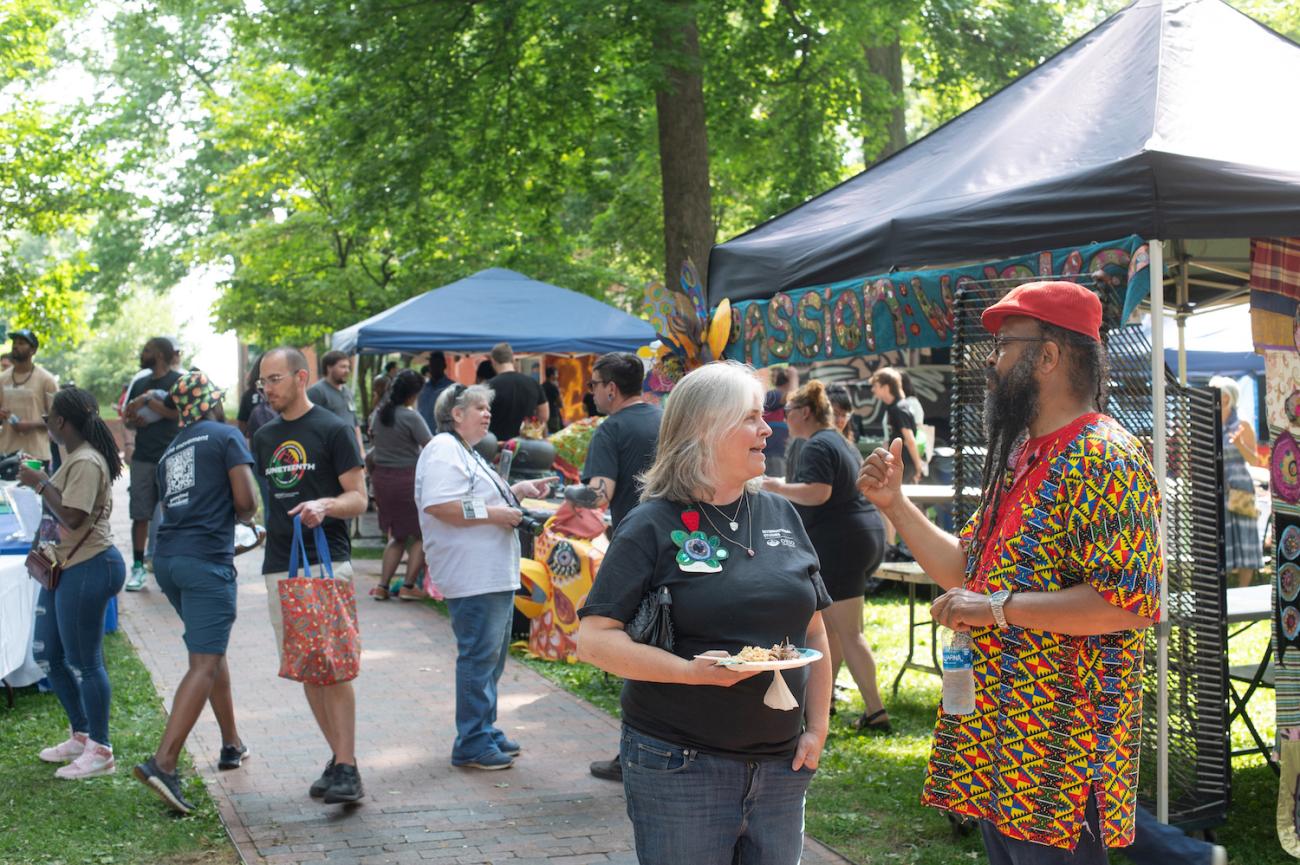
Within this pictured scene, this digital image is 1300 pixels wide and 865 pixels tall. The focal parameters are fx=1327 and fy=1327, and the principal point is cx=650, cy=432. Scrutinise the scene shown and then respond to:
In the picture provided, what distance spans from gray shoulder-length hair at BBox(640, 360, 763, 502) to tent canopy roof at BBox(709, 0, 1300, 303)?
2.18m

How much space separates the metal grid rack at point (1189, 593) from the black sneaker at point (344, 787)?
3279 millimetres

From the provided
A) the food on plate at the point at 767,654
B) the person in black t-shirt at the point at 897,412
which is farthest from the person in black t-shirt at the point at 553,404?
the food on plate at the point at 767,654

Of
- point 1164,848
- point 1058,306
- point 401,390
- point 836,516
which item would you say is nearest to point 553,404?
point 401,390

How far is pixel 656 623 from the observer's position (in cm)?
306

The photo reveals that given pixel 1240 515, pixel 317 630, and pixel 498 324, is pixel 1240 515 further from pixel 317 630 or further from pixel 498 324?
pixel 317 630

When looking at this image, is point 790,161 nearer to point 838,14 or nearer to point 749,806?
point 838,14

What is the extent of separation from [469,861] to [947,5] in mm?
14608

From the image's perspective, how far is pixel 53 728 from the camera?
7371mm

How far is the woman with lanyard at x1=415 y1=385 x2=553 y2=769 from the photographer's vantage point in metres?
6.37

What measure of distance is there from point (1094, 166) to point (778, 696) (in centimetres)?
279

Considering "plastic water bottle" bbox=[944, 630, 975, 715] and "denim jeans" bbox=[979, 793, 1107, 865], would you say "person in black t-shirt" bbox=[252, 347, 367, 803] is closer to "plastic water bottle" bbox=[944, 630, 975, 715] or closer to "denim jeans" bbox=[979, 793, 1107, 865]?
"plastic water bottle" bbox=[944, 630, 975, 715]

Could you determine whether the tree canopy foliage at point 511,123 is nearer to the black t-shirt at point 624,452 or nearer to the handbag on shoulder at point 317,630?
the black t-shirt at point 624,452

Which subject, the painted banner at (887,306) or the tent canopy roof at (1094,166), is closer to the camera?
the tent canopy roof at (1094,166)

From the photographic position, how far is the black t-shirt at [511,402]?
12.8 metres
